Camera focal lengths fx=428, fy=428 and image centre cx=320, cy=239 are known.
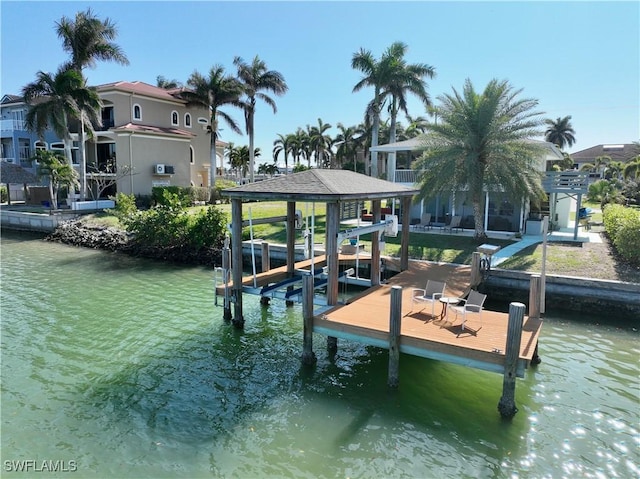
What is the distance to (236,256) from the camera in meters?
11.6

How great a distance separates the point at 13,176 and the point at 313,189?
3628 cm

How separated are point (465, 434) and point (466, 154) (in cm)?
1490

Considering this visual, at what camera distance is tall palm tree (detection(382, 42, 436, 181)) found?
3106 centimetres

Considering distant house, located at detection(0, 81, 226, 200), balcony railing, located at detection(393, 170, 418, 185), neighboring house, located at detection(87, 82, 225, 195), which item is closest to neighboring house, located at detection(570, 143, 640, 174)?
balcony railing, located at detection(393, 170, 418, 185)

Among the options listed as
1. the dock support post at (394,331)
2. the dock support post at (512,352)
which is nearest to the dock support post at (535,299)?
the dock support post at (512,352)

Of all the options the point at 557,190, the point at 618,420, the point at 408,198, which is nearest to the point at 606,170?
the point at 557,190

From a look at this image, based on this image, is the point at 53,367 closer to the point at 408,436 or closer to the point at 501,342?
the point at 408,436

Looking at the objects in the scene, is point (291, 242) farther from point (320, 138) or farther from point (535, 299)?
point (320, 138)

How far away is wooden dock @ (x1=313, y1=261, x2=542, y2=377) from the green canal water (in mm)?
1050

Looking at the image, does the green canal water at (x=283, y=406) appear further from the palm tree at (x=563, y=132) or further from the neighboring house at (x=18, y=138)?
the palm tree at (x=563, y=132)

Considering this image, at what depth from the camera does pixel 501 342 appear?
807 cm

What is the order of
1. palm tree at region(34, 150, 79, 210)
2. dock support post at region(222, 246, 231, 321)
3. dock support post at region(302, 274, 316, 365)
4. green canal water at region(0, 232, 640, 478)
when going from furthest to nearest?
1. palm tree at region(34, 150, 79, 210)
2. dock support post at region(222, 246, 231, 321)
3. dock support post at region(302, 274, 316, 365)
4. green canal water at region(0, 232, 640, 478)

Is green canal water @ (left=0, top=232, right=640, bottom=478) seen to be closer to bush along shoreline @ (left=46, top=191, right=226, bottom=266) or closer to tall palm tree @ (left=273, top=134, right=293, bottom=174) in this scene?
bush along shoreline @ (left=46, top=191, right=226, bottom=266)

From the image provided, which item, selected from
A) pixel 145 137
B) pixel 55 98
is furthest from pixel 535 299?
pixel 145 137
